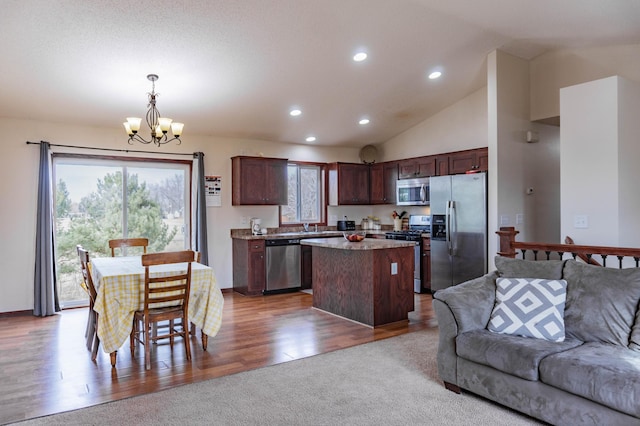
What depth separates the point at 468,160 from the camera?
20.4 feet

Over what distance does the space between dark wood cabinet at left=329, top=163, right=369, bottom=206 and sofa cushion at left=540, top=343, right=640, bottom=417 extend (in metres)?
5.39

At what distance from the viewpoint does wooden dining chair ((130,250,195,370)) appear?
11.7ft

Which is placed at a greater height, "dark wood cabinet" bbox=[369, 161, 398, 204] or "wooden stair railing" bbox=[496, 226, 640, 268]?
"dark wood cabinet" bbox=[369, 161, 398, 204]

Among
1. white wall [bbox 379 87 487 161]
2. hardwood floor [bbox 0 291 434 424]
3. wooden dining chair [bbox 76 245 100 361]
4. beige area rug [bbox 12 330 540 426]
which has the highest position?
white wall [bbox 379 87 487 161]

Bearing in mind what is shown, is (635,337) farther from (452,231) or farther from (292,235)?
(292,235)

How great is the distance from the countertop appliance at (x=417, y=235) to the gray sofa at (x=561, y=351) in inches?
127

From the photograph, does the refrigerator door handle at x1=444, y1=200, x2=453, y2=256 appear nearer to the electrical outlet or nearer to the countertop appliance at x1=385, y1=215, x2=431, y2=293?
the countertop appliance at x1=385, y1=215, x2=431, y2=293

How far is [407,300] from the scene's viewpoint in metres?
4.98

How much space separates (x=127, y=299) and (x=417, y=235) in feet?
14.4

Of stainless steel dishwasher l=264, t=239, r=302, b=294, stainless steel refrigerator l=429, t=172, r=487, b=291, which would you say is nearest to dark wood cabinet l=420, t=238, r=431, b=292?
stainless steel refrigerator l=429, t=172, r=487, b=291

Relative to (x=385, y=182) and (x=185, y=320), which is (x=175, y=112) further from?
(x=385, y=182)

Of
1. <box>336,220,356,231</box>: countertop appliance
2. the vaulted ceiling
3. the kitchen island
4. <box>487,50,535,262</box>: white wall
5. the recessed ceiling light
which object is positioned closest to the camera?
the vaulted ceiling

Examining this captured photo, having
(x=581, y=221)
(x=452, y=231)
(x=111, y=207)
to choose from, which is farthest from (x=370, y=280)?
(x=111, y=207)

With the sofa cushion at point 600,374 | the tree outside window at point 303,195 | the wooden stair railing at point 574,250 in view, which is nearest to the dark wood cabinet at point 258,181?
the tree outside window at point 303,195
